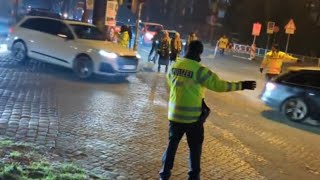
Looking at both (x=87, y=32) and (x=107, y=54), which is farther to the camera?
(x=87, y=32)

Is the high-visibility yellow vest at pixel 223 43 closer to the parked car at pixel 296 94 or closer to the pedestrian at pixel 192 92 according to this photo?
the parked car at pixel 296 94

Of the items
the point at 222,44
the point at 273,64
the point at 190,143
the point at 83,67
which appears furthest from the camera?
the point at 222,44

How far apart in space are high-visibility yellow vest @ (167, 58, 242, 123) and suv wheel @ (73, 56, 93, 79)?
9693 mm

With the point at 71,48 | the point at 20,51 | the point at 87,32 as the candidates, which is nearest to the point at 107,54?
the point at 71,48

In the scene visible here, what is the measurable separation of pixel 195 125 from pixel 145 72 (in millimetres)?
13825

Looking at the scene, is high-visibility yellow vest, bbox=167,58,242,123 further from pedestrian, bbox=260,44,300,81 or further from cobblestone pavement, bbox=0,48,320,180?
pedestrian, bbox=260,44,300,81

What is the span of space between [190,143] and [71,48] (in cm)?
1030

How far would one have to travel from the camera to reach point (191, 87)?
5.93 metres

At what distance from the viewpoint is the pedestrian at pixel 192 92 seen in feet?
19.3

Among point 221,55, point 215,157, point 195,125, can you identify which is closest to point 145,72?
point 215,157

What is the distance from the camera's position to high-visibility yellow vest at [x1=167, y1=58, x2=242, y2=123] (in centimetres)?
585

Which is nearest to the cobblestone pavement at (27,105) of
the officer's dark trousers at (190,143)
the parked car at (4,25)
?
the officer's dark trousers at (190,143)

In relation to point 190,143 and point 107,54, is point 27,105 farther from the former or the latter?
point 190,143

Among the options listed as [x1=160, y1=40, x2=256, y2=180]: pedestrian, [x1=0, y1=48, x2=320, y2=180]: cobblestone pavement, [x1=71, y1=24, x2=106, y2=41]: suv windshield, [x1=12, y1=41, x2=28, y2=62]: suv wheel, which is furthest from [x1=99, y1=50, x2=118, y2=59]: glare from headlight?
[x1=160, y1=40, x2=256, y2=180]: pedestrian
